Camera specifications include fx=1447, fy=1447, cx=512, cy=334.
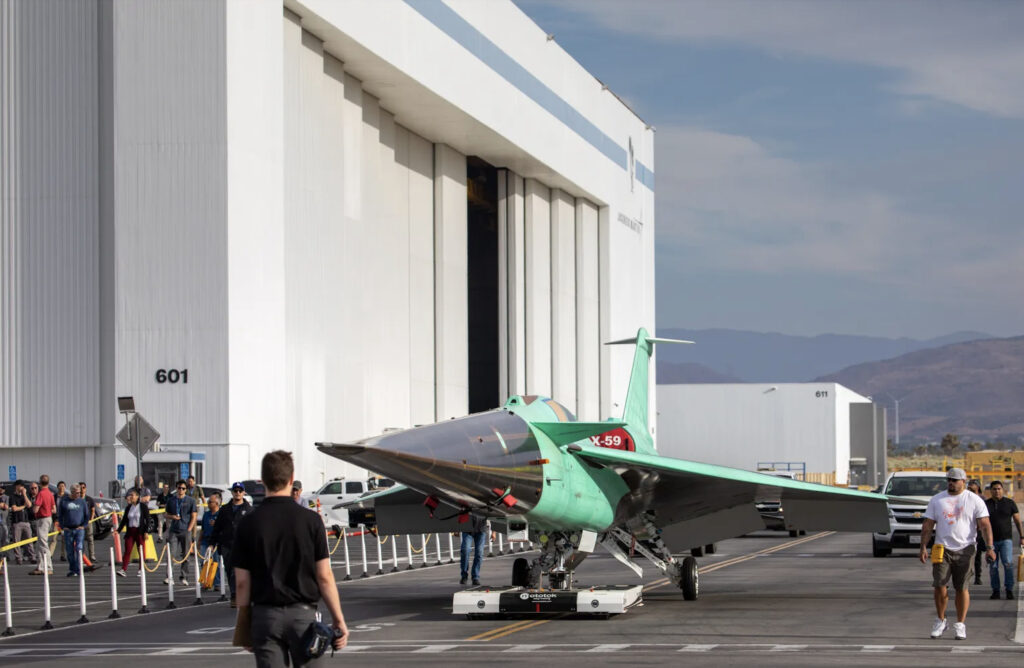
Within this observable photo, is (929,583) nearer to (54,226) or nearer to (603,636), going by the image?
(603,636)

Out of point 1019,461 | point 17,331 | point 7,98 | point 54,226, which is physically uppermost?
point 7,98

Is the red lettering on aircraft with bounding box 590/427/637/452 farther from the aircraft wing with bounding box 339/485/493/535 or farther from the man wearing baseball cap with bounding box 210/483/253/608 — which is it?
the man wearing baseball cap with bounding box 210/483/253/608

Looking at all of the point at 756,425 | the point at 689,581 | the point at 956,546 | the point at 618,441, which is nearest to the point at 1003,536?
the point at 689,581

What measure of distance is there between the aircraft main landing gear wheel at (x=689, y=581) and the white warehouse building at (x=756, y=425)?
249ft

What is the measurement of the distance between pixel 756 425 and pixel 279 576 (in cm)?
9284

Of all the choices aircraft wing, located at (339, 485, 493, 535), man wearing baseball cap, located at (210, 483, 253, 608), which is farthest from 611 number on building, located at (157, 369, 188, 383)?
man wearing baseball cap, located at (210, 483, 253, 608)

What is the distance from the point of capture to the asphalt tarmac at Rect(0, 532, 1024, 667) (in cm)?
1517

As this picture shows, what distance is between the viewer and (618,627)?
18125 mm

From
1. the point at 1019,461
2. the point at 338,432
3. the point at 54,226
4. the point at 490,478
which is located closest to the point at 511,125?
the point at 338,432

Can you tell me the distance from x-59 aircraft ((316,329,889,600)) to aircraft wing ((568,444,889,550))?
0.02 metres

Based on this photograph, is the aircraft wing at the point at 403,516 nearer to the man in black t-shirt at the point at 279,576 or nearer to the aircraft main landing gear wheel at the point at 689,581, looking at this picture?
the aircraft main landing gear wheel at the point at 689,581

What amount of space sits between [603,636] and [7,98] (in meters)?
32.8

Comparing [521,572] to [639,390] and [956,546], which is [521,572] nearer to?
[639,390]

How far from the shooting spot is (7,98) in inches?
1715
